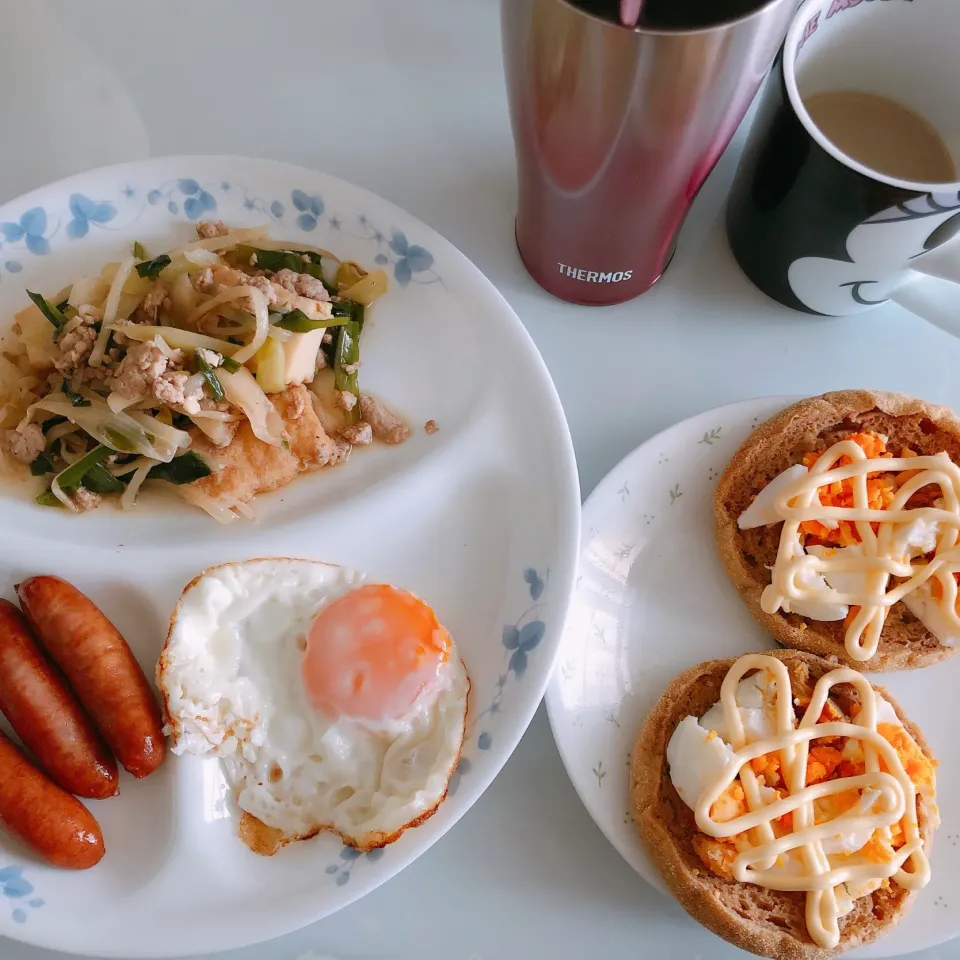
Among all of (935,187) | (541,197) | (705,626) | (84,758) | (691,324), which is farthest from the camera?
(691,324)

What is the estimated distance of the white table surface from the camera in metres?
1.88

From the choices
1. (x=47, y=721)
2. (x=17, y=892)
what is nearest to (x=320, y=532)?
(x=47, y=721)

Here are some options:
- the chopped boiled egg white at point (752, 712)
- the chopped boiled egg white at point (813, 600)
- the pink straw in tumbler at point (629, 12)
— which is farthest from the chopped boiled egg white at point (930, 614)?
the pink straw in tumbler at point (629, 12)

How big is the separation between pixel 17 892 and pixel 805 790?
4.61 feet

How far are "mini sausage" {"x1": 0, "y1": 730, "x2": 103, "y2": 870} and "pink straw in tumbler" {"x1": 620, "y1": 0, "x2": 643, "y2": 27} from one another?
4.99ft

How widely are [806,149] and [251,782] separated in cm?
153

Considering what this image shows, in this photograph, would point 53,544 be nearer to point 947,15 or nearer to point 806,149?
point 806,149

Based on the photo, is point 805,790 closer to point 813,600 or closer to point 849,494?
point 813,600

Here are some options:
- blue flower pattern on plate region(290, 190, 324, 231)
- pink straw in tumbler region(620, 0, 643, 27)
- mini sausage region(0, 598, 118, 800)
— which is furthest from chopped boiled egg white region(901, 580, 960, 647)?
mini sausage region(0, 598, 118, 800)

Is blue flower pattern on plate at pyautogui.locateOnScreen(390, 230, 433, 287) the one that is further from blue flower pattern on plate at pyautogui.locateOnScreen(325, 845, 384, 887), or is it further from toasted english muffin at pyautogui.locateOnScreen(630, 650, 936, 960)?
blue flower pattern on plate at pyautogui.locateOnScreen(325, 845, 384, 887)

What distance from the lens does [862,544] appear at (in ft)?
5.30

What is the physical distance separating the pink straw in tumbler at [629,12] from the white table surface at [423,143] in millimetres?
848

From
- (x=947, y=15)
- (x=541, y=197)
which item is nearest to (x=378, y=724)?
(x=541, y=197)

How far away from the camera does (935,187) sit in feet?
4.47
